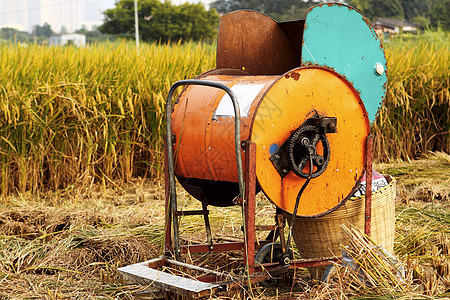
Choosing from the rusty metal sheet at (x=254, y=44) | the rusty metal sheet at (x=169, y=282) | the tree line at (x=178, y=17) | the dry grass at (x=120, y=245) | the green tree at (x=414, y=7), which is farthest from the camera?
the green tree at (x=414, y=7)

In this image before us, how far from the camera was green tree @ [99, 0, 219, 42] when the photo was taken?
48.1m

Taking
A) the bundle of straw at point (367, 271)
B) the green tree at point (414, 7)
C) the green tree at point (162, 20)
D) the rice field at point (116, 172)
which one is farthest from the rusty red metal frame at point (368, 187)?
the green tree at point (414, 7)

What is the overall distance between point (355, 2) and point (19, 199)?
148ft

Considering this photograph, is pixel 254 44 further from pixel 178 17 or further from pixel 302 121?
pixel 178 17

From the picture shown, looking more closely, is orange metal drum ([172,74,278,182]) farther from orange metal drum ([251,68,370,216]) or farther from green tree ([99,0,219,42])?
green tree ([99,0,219,42])

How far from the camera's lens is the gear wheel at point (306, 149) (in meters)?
2.93

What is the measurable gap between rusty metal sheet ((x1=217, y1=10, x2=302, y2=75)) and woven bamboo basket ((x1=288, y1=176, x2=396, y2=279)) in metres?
1.03

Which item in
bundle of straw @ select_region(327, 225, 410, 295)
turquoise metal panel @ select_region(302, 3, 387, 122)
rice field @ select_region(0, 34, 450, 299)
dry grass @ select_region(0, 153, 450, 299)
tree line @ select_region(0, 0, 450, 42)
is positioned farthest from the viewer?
tree line @ select_region(0, 0, 450, 42)

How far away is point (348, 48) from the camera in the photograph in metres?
3.34

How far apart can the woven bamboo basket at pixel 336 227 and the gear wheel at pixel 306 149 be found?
42cm

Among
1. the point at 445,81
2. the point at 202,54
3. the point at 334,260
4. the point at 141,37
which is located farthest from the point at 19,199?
the point at 141,37

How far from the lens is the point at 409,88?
7195 mm

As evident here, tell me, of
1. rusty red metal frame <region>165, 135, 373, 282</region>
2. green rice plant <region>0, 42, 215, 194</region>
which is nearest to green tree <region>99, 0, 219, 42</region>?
green rice plant <region>0, 42, 215, 194</region>

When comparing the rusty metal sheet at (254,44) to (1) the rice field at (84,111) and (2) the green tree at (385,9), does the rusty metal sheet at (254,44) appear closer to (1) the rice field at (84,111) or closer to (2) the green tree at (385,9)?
(1) the rice field at (84,111)
